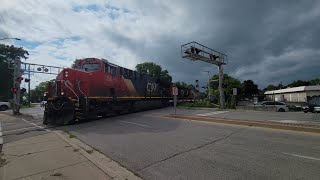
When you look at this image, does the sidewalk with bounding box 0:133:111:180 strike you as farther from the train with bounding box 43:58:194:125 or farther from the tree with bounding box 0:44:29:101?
the tree with bounding box 0:44:29:101

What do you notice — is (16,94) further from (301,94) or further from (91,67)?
(301,94)

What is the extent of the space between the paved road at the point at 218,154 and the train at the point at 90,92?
274 inches

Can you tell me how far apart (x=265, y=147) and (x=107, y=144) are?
561 cm

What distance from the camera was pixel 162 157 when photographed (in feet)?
27.5

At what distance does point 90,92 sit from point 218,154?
13.5 meters

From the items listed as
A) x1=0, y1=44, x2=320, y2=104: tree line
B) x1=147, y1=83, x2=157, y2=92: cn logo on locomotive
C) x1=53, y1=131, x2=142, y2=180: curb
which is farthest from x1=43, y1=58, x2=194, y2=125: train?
x1=0, y1=44, x2=320, y2=104: tree line

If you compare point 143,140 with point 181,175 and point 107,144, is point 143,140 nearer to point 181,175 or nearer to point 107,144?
point 107,144

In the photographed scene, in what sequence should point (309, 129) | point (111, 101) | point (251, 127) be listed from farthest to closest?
point (111, 101)
point (251, 127)
point (309, 129)

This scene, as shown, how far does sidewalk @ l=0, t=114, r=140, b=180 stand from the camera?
6598mm

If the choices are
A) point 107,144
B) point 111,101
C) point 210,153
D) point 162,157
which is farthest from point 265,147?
point 111,101

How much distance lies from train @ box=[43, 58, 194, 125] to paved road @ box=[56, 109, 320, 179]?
6.97 m

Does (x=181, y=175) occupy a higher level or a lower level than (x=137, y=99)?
lower

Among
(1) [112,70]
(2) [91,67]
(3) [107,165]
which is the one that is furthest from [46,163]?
(1) [112,70]

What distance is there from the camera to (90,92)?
66.2 ft
